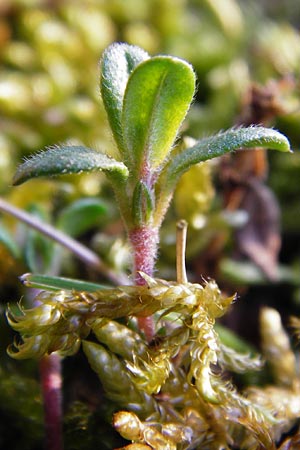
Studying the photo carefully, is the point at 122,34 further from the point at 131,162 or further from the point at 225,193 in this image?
the point at 131,162

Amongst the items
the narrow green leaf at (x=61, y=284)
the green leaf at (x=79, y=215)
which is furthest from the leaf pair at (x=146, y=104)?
the green leaf at (x=79, y=215)

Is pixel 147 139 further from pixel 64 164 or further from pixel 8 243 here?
pixel 8 243

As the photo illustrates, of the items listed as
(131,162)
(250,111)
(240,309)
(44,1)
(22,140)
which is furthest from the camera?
(44,1)

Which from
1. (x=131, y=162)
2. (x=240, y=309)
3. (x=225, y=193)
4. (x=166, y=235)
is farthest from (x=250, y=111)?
(x=131, y=162)

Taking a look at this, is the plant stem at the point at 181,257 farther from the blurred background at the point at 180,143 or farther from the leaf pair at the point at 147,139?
the blurred background at the point at 180,143

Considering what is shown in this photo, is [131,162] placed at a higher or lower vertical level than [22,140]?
lower

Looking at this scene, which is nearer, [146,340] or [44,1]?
[146,340]

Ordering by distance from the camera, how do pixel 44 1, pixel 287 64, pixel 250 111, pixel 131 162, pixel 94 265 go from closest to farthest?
1. pixel 131 162
2. pixel 94 265
3. pixel 250 111
4. pixel 287 64
5. pixel 44 1

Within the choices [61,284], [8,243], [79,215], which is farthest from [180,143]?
[61,284]
